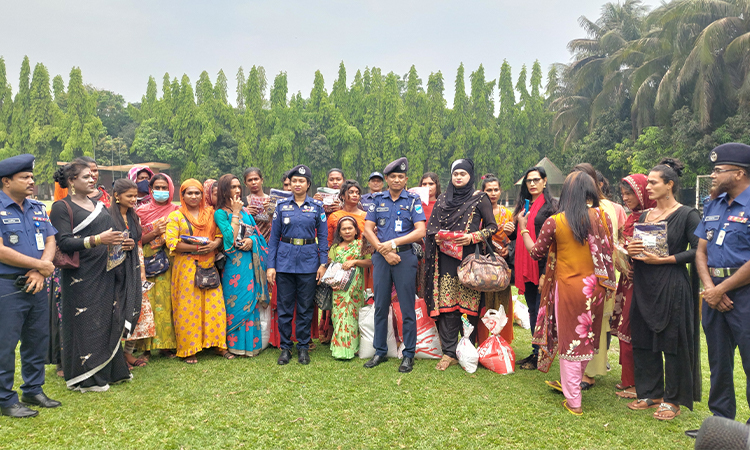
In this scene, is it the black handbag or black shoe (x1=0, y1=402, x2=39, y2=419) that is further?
the black handbag

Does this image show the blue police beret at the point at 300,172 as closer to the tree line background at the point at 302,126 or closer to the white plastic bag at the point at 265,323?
the white plastic bag at the point at 265,323

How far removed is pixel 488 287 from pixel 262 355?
2.52 metres

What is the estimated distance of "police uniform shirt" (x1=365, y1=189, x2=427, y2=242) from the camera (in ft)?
15.2

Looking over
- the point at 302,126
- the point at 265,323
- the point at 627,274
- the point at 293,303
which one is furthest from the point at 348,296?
the point at 302,126

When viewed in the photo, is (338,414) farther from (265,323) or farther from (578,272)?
(578,272)

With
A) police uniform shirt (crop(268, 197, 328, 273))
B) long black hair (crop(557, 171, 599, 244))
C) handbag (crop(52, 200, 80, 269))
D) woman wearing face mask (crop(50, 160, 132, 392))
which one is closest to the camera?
long black hair (crop(557, 171, 599, 244))

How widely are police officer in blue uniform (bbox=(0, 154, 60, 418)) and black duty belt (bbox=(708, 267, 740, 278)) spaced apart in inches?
185

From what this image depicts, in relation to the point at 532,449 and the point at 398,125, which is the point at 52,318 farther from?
the point at 398,125

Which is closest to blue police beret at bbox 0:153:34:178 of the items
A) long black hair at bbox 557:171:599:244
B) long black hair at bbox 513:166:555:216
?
long black hair at bbox 557:171:599:244

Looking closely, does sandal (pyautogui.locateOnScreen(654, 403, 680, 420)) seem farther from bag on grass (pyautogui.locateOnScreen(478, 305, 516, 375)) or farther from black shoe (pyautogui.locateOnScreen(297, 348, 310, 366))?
black shoe (pyautogui.locateOnScreen(297, 348, 310, 366))

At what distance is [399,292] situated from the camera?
4578 millimetres

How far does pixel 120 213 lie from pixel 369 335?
8.73ft

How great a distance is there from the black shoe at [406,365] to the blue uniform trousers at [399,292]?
4cm

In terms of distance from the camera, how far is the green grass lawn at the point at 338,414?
3.09 m
